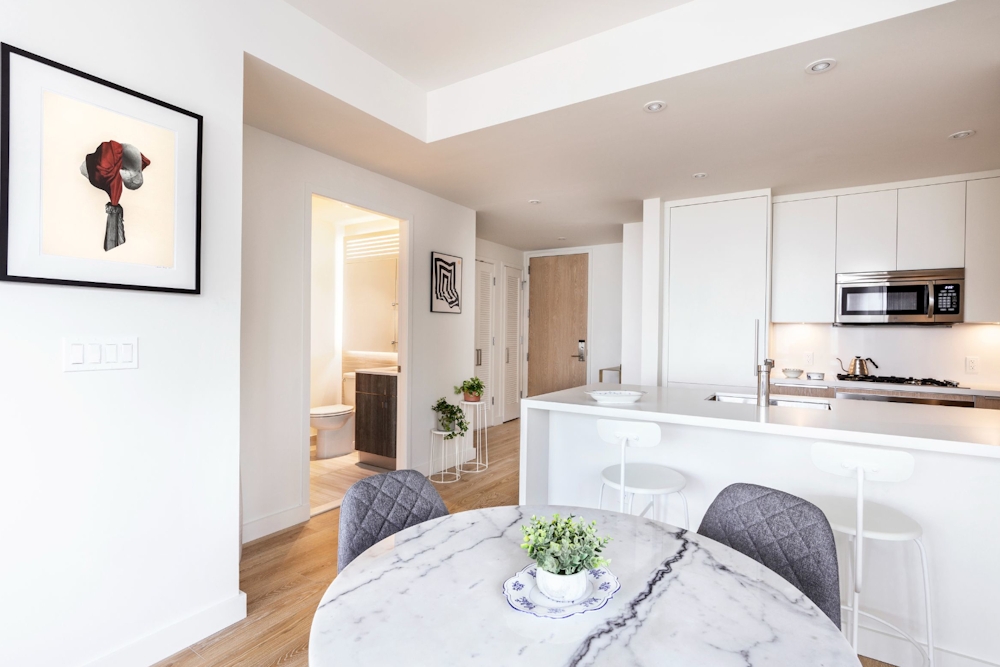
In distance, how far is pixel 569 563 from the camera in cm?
96

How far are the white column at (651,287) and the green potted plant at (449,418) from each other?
1578mm

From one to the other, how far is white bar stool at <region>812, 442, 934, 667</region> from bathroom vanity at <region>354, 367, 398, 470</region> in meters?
3.08

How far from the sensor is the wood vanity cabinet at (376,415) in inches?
161

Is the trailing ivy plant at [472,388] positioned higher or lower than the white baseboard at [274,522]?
higher

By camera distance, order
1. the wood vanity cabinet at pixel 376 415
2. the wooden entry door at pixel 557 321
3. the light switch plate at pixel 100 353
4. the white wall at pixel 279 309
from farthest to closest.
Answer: the wooden entry door at pixel 557 321 → the wood vanity cabinet at pixel 376 415 → the white wall at pixel 279 309 → the light switch plate at pixel 100 353

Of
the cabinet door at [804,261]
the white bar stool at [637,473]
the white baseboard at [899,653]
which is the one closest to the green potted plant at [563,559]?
the white bar stool at [637,473]

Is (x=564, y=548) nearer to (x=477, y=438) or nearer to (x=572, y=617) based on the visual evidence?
(x=572, y=617)

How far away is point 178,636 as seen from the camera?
184cm

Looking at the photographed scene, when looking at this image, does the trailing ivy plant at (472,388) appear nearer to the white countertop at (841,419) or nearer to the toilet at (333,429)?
the toilet at (333,429)

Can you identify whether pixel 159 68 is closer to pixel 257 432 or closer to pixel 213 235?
pixel 213 235

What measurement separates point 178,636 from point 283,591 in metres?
0.50

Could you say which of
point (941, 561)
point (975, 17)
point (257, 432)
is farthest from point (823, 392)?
point (257, 432)

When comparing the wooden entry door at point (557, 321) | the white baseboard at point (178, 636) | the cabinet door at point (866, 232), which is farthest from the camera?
the wooden entry door at point (557, 321)

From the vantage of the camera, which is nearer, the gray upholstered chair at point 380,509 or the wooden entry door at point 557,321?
the gray upholstered chair at point 380,509
